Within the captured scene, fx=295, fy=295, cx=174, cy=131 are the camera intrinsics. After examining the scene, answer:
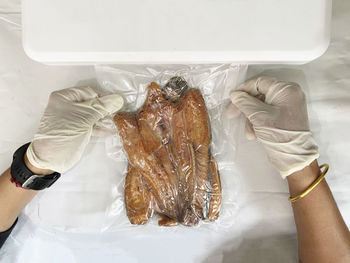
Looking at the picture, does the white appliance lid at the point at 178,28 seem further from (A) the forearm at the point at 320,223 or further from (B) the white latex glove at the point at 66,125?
(A) the forearm at the point at 320,223

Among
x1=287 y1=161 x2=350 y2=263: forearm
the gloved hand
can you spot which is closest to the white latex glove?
the gloved hand

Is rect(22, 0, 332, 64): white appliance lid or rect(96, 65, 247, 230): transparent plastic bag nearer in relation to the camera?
rect(22, 0, 332, 64): white appliance lid

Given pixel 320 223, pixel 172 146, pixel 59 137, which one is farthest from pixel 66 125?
pixel 320 223

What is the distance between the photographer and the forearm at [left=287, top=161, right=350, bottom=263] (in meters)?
0.71

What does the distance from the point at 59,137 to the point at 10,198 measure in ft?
0.70

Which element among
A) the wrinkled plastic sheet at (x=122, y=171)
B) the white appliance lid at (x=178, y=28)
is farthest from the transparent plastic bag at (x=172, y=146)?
the white appliance lid at (x=178, y=28)

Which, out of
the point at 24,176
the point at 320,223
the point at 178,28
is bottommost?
the point at 320,223

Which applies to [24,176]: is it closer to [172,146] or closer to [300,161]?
[172,146]

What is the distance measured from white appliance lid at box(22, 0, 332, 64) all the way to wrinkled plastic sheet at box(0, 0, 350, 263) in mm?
222

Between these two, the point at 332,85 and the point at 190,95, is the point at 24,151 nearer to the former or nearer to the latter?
the point at 190,95

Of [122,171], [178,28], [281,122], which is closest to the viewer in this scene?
[178,28]

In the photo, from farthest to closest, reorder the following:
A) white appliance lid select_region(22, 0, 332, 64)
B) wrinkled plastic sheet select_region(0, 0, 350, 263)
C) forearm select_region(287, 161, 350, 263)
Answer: wrinkled plastic sheet select_region(0, 0, 350, 263) → forearm select_region(287, 161, 350, 263) → white appliance lid select_region(22, 0, 332, 64)

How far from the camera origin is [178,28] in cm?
61

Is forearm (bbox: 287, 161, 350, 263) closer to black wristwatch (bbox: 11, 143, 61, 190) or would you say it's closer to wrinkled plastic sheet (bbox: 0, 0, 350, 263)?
wrinkled plastic sheet (bbox: 0, 0, 350, 263)
